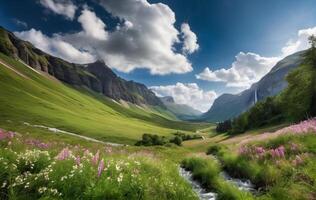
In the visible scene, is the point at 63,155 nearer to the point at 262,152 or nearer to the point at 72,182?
the point at 72,182

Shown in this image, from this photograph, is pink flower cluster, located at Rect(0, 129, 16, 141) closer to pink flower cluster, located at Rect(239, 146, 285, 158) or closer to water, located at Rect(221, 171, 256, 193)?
water, located at Rect(221, 171, 256, 193)

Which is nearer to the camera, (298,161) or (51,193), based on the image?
(51,193)

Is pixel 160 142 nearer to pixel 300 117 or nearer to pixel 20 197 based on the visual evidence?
pixel 300 117

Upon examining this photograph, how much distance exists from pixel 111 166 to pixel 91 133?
8513 cm

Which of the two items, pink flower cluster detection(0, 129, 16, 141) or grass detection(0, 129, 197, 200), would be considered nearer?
grass detection(0, 129, 197, 200)

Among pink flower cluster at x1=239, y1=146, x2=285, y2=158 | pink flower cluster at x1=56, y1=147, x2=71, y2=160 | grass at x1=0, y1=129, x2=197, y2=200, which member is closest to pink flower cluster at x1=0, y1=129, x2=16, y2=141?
grass at x1=0, y1=129, x2=197, y2=200

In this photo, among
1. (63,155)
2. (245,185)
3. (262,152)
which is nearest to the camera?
(63,155)

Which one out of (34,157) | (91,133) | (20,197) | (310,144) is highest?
(310,144)

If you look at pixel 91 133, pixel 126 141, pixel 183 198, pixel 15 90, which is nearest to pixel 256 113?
pixel 126 141

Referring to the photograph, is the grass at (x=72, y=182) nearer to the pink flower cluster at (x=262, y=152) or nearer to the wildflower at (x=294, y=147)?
the pink flower cluster at (x=262, y=152)

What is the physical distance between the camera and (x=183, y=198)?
8.21 m

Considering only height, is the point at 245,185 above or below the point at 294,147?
below

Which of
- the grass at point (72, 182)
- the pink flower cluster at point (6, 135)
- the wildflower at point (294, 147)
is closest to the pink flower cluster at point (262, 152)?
the wildflower at point (294, 147)

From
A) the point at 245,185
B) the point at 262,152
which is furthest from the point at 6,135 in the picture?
the point at 262,152
